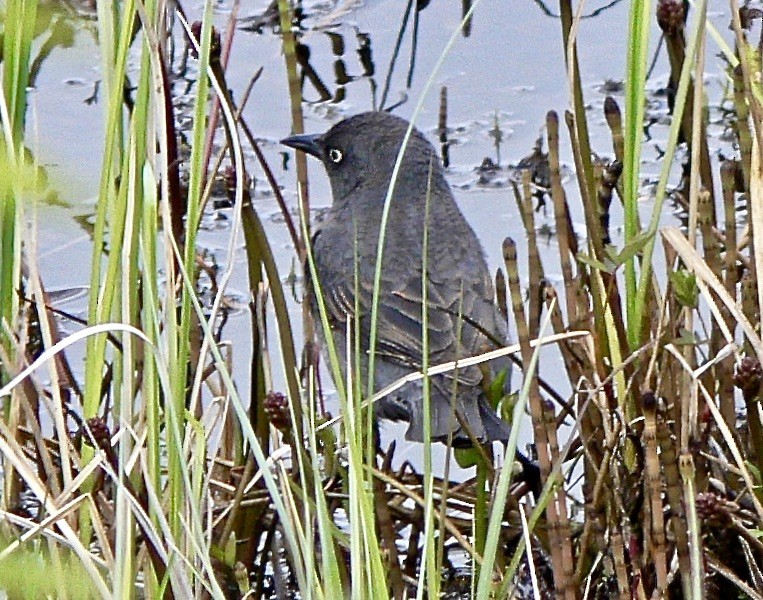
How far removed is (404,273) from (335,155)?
0.90 meters

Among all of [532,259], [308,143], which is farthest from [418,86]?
[532,259]

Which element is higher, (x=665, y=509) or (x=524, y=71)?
(x=524, y=71)

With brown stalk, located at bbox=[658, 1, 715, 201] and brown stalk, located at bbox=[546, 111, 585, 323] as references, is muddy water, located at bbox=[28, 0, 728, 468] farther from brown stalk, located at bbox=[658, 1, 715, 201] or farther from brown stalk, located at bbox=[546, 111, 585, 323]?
brown stalk, located at bbox=[546, 111, 585, 323]

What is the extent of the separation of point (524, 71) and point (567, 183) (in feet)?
2.76

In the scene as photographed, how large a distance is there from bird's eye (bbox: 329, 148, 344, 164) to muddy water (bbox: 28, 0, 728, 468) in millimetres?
430

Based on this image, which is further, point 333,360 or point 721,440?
point 721,440

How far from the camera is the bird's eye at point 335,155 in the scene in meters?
5.47

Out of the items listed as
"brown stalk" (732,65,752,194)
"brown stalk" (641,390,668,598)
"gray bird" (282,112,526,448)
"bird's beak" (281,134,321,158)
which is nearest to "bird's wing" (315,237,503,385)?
"gray bird" (282,112,526,448)

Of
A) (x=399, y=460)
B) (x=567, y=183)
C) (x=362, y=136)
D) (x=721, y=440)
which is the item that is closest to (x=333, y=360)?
(x=721, y=440)

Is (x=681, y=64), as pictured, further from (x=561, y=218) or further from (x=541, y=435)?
(x=541, y=435)

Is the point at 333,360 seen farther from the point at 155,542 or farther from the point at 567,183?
the point at 567,183

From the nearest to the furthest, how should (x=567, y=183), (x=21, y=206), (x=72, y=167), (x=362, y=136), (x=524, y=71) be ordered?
(x=72, y=167)
(x=21, y=206)
(x=362, y=136)
(x=567, y=183)
(x=524, y=71)

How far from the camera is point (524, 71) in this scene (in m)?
6.69

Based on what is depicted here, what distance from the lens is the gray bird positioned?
13.7 feet
